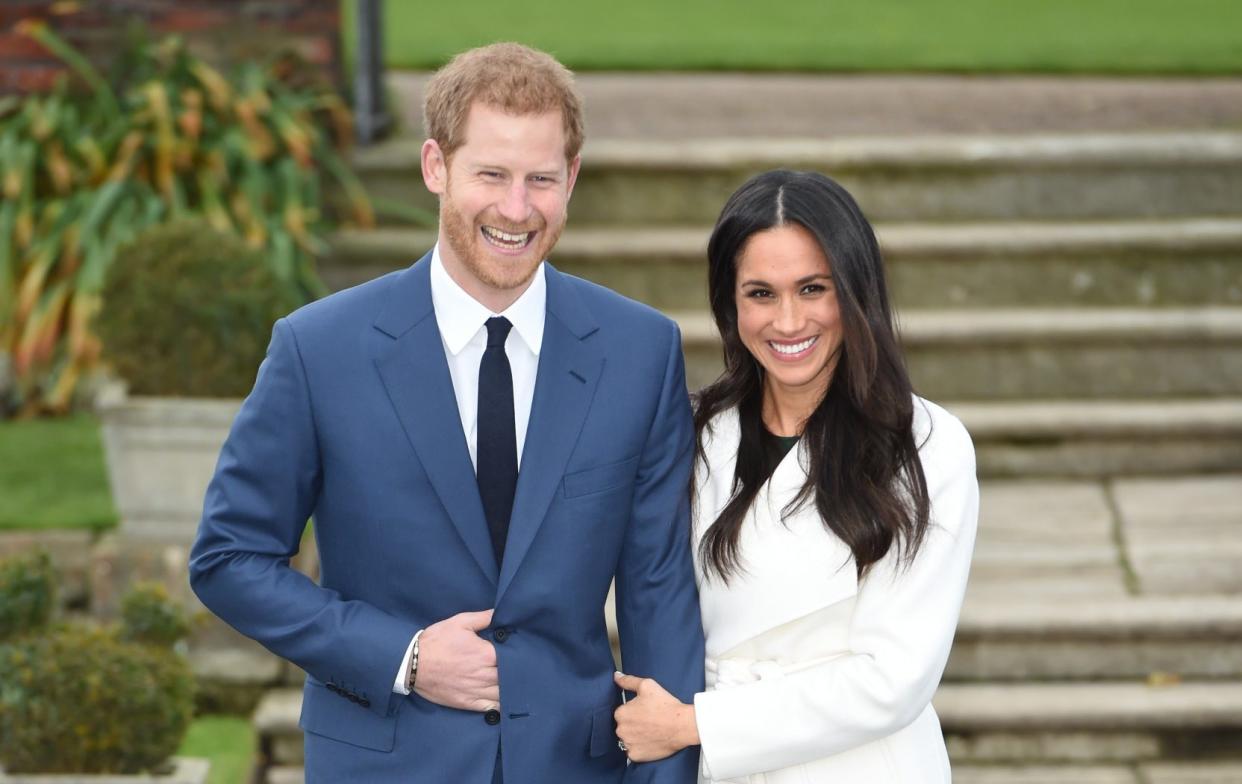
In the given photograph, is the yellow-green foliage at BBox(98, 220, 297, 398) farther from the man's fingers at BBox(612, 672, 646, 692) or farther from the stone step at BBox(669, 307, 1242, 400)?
the man's fingers at BBox(612, 672, 646, 692)

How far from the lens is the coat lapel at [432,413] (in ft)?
8.25

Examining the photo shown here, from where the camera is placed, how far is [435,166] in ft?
8.35

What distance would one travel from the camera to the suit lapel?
8.29ft

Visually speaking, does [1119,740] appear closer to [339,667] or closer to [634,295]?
[634,295]

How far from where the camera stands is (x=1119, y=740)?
15.2ft

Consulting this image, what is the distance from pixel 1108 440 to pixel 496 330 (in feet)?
11.4

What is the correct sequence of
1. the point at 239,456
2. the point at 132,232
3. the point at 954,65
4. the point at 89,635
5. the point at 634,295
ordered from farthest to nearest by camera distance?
the point at 954,65, the point at 634,295, the point at 132,232, the point at 89,635, the point at 239,456

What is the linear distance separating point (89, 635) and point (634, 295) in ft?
8.44

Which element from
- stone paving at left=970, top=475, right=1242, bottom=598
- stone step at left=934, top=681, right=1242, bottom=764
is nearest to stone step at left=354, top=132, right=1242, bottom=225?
stone paving at left=970, top=475, right=1242, bottom=598

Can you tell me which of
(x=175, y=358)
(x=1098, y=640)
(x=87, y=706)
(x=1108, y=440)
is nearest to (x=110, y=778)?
(x=87, y=706)

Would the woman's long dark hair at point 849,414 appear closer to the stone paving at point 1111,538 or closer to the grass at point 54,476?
the stone paving at point 1111,538

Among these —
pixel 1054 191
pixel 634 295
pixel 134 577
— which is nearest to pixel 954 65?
pixel 1054 191

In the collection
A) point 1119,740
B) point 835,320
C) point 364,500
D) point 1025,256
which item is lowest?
point 1119,740

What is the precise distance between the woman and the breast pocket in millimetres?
206
